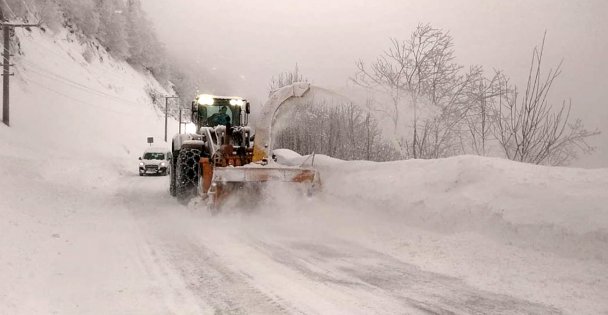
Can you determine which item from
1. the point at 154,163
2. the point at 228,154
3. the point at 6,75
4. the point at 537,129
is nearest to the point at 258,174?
the point at 228,154

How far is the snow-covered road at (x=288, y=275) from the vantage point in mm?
3754

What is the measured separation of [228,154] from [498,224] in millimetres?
5894

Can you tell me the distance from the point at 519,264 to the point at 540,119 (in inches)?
310

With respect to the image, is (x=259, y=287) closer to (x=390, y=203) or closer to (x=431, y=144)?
(x=390, y=203)

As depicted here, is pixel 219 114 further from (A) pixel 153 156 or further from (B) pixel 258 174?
(A) pixel 153 156

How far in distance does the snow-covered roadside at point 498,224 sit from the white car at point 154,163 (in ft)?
48.7

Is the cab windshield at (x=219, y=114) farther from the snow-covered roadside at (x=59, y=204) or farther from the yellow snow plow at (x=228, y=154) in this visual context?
the snow-covered roadside at (x=59, y=204)

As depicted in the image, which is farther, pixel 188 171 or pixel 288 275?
pixel 188 171

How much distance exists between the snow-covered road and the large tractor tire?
239cm

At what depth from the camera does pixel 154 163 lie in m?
21.7

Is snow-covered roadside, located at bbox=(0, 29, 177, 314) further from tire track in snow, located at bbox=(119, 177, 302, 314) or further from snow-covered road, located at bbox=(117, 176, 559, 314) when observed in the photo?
snow-covered road, located at bbox=(117, 176, 559, 314)

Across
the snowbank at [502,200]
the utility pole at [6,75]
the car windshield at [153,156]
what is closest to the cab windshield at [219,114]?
the snowbank at [502,200]

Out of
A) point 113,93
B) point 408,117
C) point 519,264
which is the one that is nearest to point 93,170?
point 408,117

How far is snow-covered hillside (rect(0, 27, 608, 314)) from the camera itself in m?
3.89
